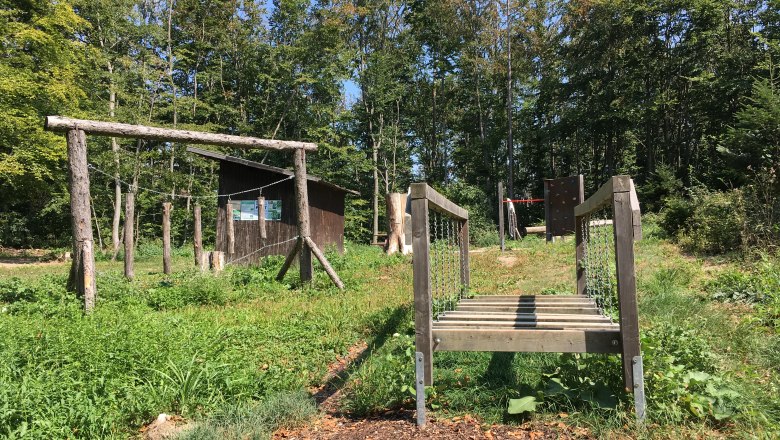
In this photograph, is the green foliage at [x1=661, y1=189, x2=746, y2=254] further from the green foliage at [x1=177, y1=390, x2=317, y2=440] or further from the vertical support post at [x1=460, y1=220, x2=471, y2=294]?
the green foliage at [x1=177, y1=390, x2=317, y2=440]

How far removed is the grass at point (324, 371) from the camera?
2.93 meters

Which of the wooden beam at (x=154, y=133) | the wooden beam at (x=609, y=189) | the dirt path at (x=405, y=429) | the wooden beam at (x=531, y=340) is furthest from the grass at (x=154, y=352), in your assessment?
the wooden beam at (x=609, y=189)

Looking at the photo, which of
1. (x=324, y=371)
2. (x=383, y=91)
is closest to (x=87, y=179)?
(x=324, y=371)

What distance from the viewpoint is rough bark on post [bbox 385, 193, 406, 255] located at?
14.6 m

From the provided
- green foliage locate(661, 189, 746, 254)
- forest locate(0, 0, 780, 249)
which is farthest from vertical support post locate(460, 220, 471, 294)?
forest locate(0, 0, 780, 249)

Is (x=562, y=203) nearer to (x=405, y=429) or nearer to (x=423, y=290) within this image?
(x=423, y=290)

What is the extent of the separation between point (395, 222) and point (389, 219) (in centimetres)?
21

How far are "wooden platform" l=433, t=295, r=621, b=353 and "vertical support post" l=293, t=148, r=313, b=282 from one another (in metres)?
4.92

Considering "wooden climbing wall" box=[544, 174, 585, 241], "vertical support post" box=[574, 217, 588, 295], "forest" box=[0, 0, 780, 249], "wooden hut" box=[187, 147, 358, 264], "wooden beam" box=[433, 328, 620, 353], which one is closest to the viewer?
"wooden beam" box=[433, 328, 620, 353]

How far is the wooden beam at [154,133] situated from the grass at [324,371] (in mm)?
2901

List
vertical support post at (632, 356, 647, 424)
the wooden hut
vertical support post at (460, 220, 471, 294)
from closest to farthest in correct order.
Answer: vertical support post at (632, 356, 647, 424)
vertical support post at (460, 220, 471, 294)
the wooden hut

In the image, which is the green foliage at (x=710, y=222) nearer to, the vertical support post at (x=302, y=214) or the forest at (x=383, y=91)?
the forest at (x=383, y=91)

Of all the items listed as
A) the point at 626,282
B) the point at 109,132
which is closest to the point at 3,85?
the point at 109,132

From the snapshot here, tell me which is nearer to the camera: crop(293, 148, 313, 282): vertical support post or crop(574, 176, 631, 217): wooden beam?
crop(574, 176, 631, 217): wooden beam
